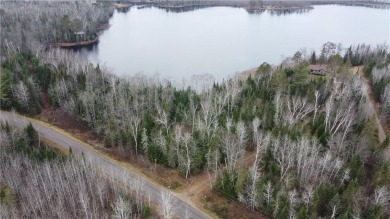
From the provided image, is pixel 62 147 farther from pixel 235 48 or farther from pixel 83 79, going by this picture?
pixel 235 48

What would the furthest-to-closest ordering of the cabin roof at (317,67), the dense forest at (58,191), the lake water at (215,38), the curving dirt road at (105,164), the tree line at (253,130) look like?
the lake water at (215,38)
the cabin roof at (317,67)
the curving dirt road at (105,164)
the tree line at (253,130)
the dense forest at (58,191)

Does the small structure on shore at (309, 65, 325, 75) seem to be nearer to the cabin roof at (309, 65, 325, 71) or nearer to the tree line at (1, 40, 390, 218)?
the cabin roof at (309, 65, 325, 71)

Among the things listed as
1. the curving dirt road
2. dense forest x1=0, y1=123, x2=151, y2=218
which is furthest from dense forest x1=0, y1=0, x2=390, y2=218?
the curving dirt road

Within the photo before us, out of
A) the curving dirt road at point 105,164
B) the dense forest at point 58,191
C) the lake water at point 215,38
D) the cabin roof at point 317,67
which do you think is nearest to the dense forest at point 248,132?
the dense forest at point 58,191

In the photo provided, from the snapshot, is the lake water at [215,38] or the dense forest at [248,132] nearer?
the dense forest at [248,132]

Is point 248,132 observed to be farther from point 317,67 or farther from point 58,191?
point 317,67

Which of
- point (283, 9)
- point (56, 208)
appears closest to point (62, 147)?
point (56, 208)

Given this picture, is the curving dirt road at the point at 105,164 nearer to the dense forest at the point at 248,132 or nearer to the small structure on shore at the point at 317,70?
the dense forest at the point at 248,132

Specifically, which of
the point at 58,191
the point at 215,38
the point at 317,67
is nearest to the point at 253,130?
the point at 58,191
